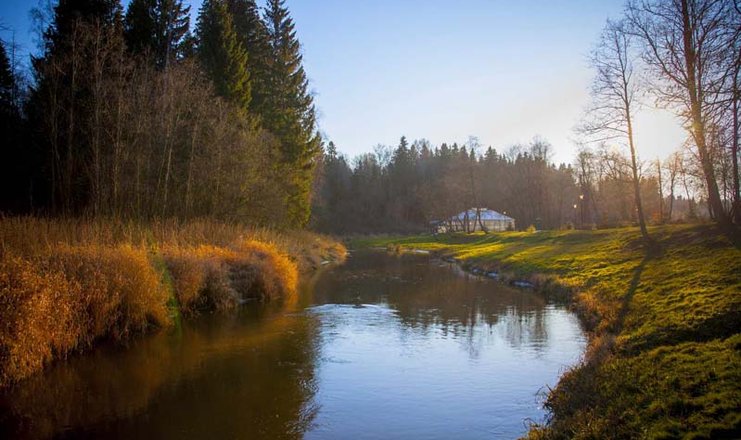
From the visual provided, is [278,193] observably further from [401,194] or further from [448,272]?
[401,194]

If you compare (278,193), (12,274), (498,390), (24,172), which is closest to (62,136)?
(24,172)

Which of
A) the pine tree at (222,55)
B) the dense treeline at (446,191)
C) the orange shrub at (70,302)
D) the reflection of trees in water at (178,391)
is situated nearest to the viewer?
the reflection of trees in water at (178,391)

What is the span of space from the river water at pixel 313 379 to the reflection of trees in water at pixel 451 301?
0.44 ft

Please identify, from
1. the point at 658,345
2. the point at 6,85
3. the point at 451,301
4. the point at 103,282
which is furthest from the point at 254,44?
the point at 658,345

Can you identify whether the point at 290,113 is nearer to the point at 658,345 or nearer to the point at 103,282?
the point at 103,282

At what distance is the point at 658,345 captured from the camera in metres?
10.4

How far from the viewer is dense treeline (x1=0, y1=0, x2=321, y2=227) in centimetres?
2369

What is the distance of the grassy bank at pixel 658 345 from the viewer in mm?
6906

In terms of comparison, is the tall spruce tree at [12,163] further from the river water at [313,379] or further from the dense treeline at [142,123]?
the river water at [313,379]

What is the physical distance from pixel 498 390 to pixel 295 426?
4452 mm

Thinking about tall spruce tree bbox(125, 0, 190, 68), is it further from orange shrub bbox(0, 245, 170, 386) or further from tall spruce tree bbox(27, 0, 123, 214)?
orange shrub bbox(0, 245, 170, 386)

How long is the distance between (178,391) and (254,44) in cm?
3608

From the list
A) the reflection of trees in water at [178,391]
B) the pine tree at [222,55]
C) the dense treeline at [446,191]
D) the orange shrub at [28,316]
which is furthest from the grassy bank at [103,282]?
the dense treeline at [446,191]

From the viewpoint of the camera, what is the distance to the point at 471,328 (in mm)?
16547
